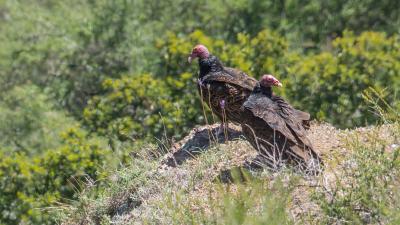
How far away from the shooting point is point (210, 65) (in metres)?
9.24

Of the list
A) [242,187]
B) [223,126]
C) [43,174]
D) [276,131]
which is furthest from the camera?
[43,174]

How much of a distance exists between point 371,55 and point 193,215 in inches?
277

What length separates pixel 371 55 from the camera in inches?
495

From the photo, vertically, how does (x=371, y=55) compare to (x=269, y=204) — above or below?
below

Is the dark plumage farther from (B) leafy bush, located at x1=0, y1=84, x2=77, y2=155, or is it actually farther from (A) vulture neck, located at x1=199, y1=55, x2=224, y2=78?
(B) leafy bush, located at x1=0, y1=84, x2=77, y2=155

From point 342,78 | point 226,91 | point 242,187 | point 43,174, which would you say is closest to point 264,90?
point 226,91

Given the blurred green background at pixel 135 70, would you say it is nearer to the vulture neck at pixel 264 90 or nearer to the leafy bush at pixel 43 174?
the leafy bush at pixel 43 174

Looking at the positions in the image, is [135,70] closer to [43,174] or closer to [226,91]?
[43,174]

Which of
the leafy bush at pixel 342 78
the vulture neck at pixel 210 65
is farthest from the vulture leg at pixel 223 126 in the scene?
the leafy bush at pixel 342 78

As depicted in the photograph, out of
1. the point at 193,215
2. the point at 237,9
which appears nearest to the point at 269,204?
the point at 193,215

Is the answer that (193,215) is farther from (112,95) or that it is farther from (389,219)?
(112,95)

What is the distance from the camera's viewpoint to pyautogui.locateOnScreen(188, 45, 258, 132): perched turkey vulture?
8547mm

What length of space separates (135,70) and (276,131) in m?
7.69

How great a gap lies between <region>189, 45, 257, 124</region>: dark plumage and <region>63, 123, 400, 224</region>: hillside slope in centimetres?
24
